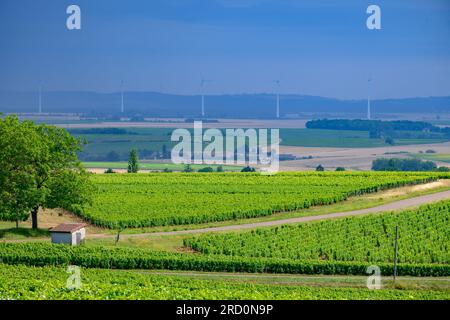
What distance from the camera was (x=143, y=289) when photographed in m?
30.2

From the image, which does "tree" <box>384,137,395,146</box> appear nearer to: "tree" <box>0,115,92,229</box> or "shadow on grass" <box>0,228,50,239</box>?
"tree" <box>0,115,92,229</box>

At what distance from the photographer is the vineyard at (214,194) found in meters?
53.5

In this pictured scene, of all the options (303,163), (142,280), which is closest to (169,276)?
(142,280)

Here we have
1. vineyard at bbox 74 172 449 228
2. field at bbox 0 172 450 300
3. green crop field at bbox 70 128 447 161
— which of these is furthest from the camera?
green crop field at bbox 70 128 447 161

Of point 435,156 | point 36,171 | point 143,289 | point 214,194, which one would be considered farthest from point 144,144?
point 143,289

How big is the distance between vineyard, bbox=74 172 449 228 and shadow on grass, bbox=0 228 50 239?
4263 millimetres

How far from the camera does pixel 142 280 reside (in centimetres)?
3591

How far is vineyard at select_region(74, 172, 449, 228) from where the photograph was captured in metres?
53.5

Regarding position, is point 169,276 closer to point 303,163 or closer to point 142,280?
point 142,280

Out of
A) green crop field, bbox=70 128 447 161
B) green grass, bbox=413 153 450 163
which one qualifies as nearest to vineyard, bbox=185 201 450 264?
green grass, bbox=413 153 450 163

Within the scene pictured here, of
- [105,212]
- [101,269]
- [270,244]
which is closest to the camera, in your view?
[101,269]

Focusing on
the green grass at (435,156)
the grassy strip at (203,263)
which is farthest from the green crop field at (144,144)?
the grassy strip at (203,263)
